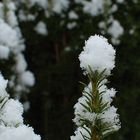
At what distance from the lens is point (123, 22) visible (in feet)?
17.3

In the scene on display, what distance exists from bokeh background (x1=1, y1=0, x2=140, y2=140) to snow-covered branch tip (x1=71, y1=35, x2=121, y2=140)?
360cm

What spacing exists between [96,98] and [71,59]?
3.99 m

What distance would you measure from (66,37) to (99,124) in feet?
13.8

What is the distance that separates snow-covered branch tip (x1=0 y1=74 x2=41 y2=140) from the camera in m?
1.26

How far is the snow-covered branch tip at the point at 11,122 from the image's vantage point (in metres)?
1.26

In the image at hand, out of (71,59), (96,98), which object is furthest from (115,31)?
(96,98)

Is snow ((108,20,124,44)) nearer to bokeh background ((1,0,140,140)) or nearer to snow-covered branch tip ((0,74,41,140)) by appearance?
bokeh background ((1,0,140,140))

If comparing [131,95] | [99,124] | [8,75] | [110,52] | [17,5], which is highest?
[17,5]

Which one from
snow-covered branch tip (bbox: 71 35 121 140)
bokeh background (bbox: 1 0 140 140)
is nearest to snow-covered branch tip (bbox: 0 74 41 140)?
snow-covered branch tip (bbox: 71 35 121 140)

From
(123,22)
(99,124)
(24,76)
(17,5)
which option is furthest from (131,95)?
(99,124)

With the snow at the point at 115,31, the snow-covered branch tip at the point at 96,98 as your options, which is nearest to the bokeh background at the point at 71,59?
the snow at the point at 115,31

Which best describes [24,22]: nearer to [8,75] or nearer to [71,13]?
[71,13]

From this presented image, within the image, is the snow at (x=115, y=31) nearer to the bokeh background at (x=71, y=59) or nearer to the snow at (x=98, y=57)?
the bokeh background at (x=71, y=59)

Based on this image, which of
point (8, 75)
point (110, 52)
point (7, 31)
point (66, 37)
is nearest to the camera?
point (110, 52)
